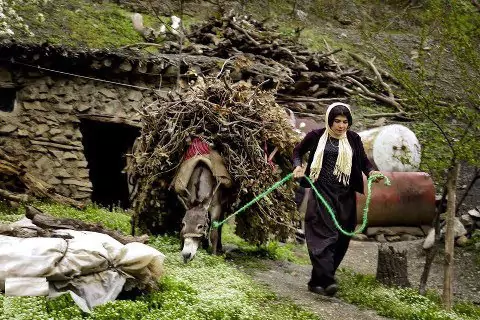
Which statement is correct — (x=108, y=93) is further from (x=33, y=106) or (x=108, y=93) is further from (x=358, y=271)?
(x=358, y=271)

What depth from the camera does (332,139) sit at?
24.5 ft

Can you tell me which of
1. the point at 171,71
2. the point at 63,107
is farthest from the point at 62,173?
the point at 171,71

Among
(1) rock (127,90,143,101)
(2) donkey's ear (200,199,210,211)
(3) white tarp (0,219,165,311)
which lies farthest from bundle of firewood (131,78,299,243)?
(1) rock (127,90,143,101)

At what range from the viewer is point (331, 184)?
736cm

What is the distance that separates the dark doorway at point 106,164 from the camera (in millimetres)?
15461

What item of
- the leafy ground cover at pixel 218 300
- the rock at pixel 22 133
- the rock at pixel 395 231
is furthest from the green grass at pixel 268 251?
the rock at pixel 22 133

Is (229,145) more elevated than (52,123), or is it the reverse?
(229,145)

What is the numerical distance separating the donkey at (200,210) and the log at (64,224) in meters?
0.84

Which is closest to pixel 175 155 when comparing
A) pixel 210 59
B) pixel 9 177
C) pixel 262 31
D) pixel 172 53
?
pixel 9 177

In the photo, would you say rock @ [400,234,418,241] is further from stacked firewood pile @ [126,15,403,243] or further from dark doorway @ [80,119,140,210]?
dark doorway @ [80,119,140,210]

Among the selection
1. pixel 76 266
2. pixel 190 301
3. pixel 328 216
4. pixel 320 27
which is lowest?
pixel 190 301

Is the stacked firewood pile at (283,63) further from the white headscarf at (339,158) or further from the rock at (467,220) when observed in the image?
the white headscarf at (339,158)

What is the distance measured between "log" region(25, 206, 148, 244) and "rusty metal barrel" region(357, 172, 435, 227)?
730cm

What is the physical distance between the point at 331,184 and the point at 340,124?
64 cm
